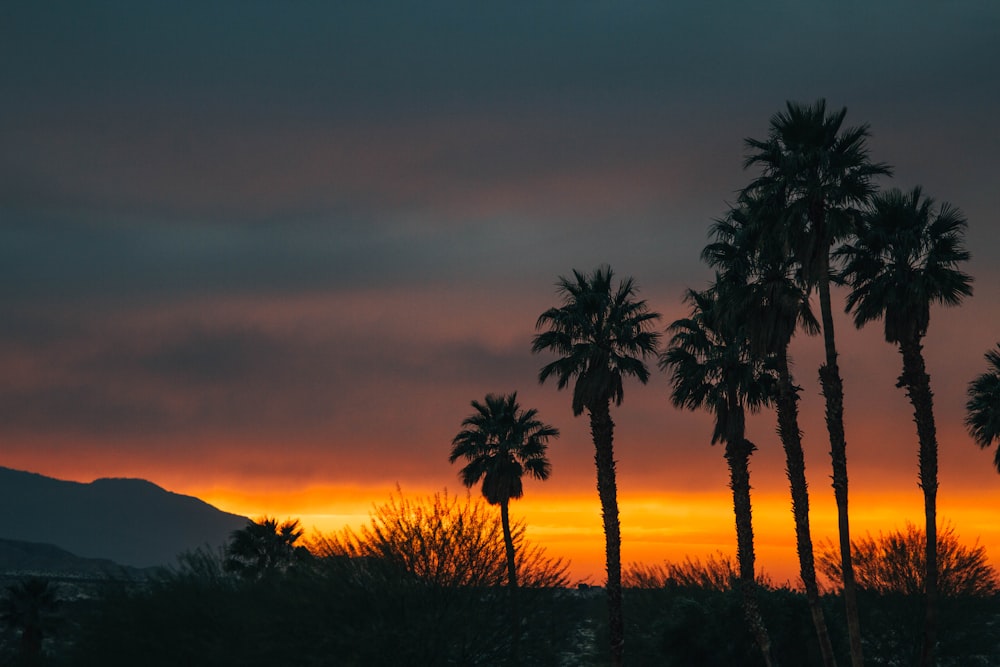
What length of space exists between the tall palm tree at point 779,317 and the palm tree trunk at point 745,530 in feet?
10.1

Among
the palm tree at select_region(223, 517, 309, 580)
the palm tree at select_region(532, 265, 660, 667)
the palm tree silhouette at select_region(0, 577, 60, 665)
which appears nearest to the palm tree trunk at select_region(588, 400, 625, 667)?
the palm tree at select_region(532, 265, 660, 667)

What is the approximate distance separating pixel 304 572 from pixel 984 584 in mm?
44844

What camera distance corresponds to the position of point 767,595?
190 feet

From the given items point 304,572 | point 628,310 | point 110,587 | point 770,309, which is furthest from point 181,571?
point 770,309

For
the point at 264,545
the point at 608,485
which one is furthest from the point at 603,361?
the point at 264,545

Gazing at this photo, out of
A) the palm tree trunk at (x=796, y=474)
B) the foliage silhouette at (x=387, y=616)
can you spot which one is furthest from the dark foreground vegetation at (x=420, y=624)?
the palm tree trunk at (x=796, y=474)

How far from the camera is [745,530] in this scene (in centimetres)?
5141

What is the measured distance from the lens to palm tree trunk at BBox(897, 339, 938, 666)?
155 ft

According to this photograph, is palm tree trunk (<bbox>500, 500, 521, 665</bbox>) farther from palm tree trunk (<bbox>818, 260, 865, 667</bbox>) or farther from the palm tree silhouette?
the palm tree silhouette

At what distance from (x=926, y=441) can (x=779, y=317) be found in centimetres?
811

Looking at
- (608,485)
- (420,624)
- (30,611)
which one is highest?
(608,485)

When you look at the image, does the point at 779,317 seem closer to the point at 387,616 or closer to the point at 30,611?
the point at 387,616

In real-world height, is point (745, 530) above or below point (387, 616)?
above

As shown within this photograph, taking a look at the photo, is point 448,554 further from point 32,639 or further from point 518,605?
point 32,639
